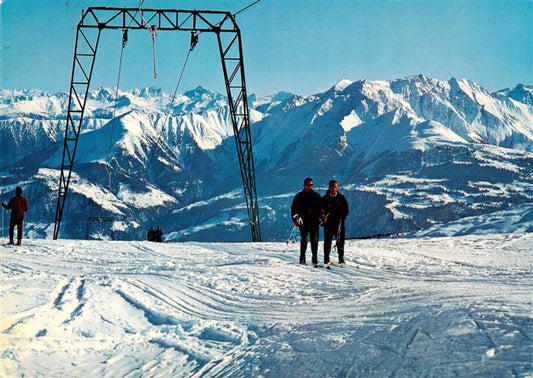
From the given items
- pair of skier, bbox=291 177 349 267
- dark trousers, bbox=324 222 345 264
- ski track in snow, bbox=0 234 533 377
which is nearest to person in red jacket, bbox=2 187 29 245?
ski track in snow, bbox=0 234 533 377

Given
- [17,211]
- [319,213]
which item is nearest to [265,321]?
[319,213]

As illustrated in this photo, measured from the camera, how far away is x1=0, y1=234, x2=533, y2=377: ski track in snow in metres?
5.53

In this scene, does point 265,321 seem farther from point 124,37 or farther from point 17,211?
point 124,37

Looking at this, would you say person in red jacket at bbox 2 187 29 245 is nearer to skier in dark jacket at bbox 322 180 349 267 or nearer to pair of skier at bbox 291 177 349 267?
pair of skier at bbox 291 177 349 267

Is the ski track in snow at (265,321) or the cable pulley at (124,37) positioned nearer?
the ski track in snow at (265,321)

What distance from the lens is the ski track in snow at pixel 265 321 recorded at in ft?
18.1

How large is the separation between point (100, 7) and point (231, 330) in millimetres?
28622

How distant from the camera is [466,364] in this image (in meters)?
4.96

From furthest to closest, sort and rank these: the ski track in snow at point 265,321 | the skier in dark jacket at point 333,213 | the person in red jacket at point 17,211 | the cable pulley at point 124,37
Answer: the cable pulley at point 124,37
the person in red jacket at point 17,211
the skier in dark jacket at point 333,213
the ski track in snow at point 265,321

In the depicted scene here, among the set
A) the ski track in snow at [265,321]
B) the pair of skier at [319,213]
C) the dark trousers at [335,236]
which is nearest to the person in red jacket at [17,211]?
the ski track in snow at [265,321]

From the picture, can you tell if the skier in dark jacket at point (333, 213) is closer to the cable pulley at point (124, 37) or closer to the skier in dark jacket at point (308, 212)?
the skier in dark jacket at point (308, 212)

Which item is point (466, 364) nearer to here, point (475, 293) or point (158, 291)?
point (475, 293)

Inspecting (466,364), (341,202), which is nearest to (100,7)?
(341,202)

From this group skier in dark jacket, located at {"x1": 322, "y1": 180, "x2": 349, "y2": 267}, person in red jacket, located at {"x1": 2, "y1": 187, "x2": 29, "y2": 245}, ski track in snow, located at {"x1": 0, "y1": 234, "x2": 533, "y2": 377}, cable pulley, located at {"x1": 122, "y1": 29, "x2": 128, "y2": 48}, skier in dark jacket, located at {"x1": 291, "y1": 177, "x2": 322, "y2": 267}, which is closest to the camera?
ski track in snow, located at {"x1": 0, "y1": 234, "x2": 533, "y2": 377}
